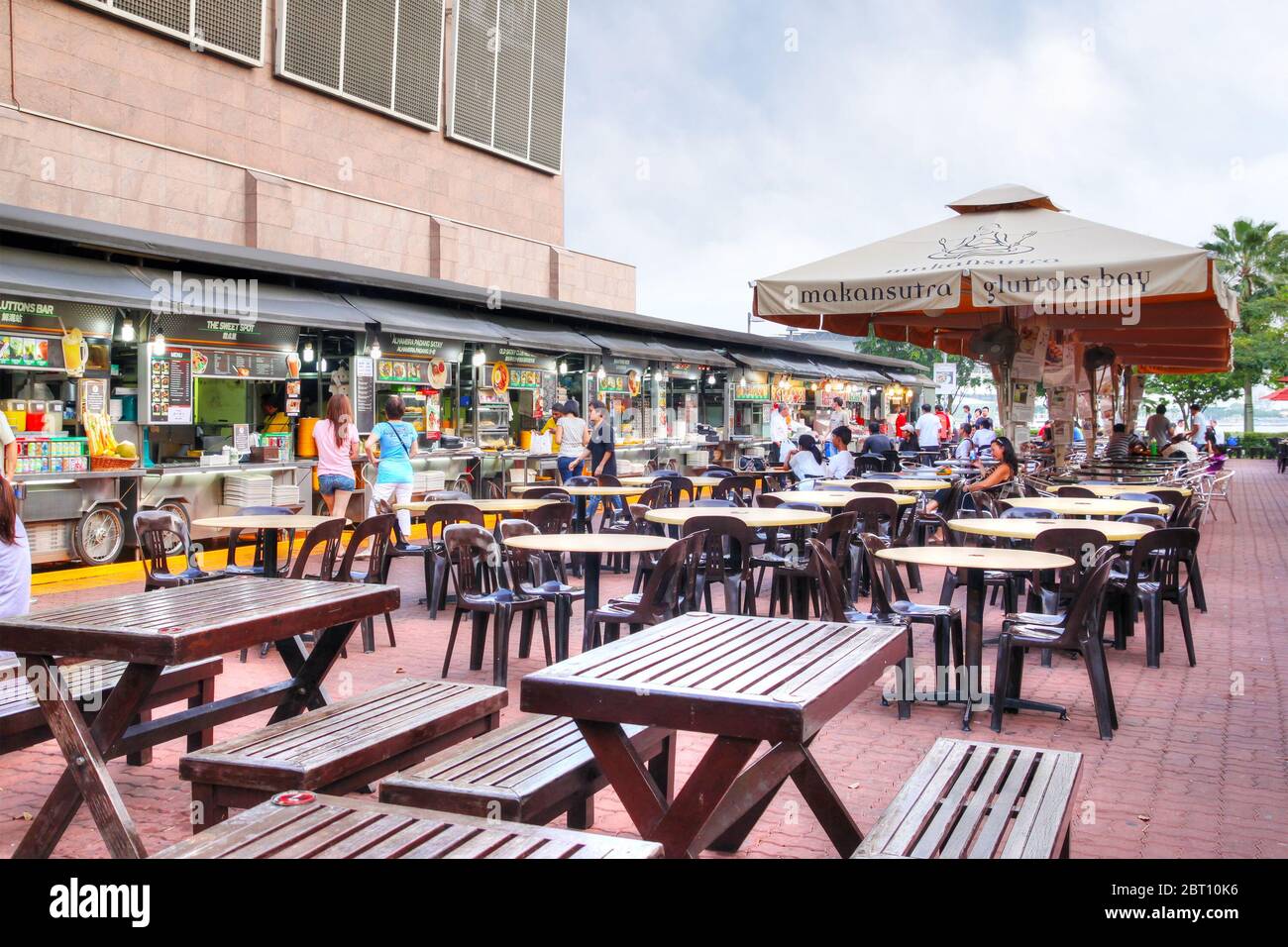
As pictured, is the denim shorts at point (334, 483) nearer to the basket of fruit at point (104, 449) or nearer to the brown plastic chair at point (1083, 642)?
the basket of fruit at point (104, 449)

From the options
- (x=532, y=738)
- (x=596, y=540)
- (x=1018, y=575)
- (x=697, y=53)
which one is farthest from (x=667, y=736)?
(x=697, y=53)

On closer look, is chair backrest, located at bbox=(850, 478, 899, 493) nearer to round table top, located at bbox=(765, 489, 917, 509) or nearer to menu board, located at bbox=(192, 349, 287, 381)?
round table top, located at bbox=(765, 489, 917, 509)

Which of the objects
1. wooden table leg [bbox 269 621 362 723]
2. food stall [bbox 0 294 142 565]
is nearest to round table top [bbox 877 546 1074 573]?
wooden table leg [bbox 269 621 362 723]

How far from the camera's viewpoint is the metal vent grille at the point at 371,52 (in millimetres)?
17656

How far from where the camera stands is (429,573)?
9.23m

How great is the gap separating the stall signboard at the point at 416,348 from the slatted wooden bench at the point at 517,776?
1095 cm

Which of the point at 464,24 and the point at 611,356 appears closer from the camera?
the point at 611,356

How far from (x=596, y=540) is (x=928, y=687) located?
219cm

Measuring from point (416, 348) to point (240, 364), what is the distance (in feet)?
9.61

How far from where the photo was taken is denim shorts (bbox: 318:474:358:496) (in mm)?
10883
